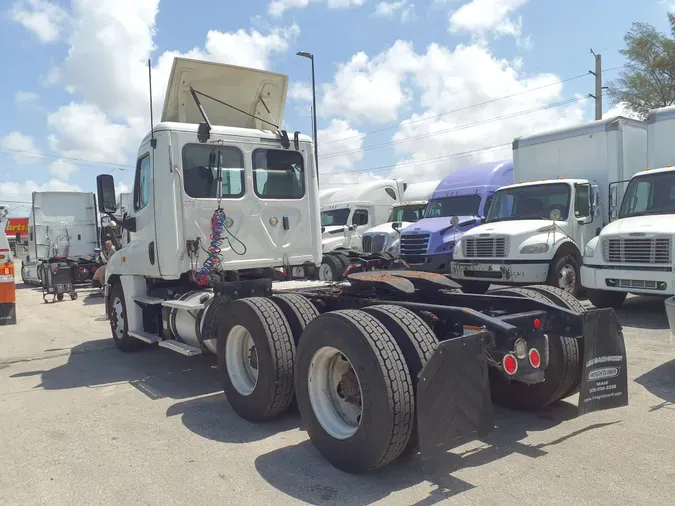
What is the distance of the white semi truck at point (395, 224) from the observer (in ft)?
50.8

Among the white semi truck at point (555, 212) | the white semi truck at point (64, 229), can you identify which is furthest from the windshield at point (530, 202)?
the white semi truck at point (64, 229)

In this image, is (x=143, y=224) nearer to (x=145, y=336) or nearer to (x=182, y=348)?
(x=145, y=336)

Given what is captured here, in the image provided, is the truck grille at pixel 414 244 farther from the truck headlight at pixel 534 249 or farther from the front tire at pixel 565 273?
the front tire at pixel 565 273

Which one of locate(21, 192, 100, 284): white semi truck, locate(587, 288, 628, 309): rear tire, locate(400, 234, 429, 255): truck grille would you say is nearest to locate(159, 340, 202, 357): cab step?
locate(587, 288, 628, 309): rear tire

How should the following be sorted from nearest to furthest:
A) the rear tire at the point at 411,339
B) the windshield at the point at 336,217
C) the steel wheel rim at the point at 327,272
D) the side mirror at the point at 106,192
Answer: the rear tire at the point at 411,339 → the side mirror at the point at 106,192 → the steel wheel rim at the point at 327,272 → the windshield at the point at 336,217

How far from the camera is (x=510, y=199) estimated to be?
11.8m

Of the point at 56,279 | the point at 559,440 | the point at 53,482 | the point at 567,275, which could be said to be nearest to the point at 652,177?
the point at 567,275

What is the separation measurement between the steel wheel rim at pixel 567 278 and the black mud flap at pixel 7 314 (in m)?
10.6

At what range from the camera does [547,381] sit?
447 cm

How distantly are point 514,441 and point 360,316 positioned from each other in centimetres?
154

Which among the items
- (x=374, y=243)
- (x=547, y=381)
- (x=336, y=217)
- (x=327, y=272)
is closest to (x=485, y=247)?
(x=327, y=272)

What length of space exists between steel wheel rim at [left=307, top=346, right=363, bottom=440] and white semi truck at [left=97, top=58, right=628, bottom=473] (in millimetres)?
10

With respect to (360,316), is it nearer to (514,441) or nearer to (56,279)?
(514,441)

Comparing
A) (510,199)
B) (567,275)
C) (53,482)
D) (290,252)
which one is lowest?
(53,482)
